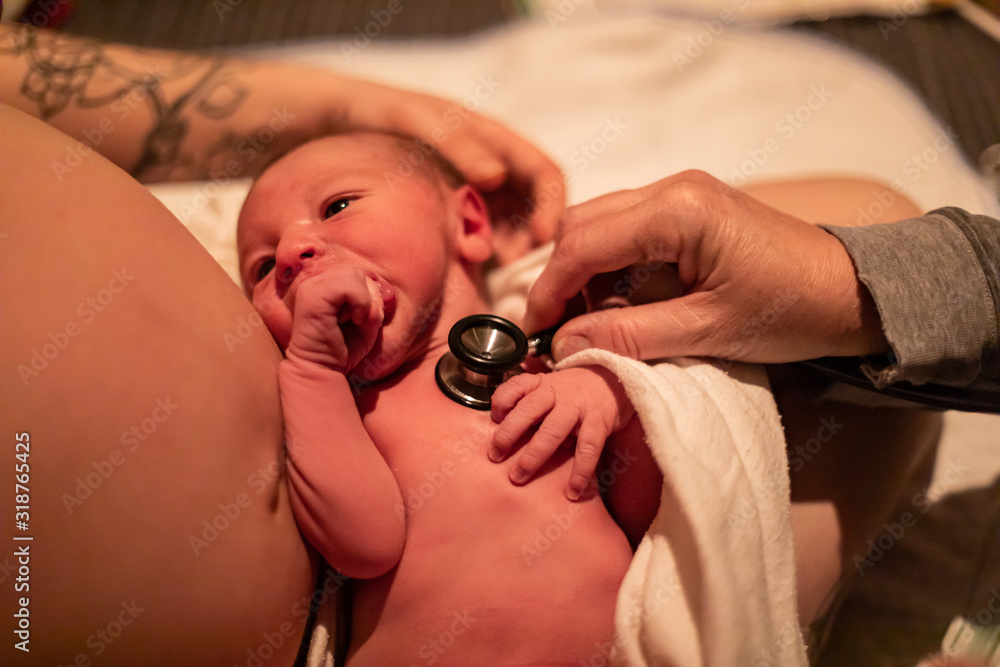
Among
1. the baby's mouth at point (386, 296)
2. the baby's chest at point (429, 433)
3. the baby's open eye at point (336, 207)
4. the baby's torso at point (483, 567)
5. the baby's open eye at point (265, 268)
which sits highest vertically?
the baby's open eye at point (336, 207)

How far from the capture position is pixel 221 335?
2.56 ft

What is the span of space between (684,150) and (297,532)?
1.42 m

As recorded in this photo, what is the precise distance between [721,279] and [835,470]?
0.43 m

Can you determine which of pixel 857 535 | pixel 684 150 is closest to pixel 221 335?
pixel 857 535

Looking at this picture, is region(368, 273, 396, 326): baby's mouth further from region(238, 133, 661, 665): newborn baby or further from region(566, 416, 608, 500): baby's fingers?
region(566, 416, 608, 500): baby's fingers

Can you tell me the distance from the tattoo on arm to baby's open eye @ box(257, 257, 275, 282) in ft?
1.20

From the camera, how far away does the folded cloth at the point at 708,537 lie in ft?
2.57

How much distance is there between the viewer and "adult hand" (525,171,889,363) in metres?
0.86

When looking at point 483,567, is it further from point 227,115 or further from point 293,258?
point 227,115

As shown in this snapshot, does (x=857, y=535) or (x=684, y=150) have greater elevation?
(x=684, y=150)

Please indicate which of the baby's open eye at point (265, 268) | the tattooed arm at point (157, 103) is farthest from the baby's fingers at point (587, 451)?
the tattooed arm at point (157, 103)

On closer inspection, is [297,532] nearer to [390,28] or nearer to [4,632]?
[4,632]

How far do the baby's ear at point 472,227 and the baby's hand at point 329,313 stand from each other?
1.00ft

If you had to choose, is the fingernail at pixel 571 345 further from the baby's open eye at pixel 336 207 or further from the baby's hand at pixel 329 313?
the baby's open eye at pixel 336 207
